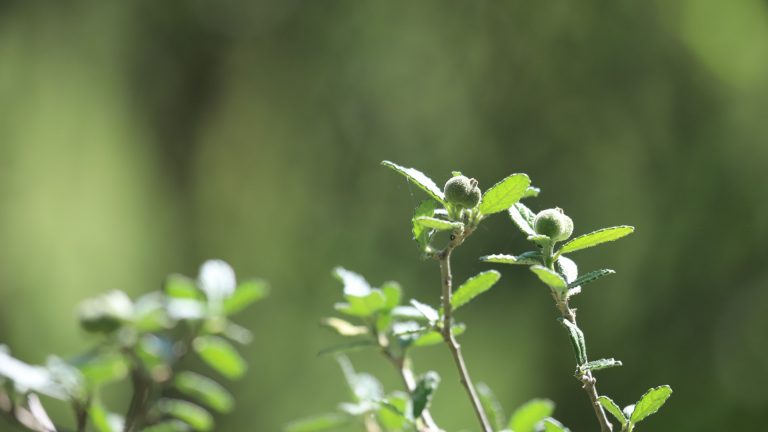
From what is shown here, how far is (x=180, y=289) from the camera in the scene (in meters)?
0.66

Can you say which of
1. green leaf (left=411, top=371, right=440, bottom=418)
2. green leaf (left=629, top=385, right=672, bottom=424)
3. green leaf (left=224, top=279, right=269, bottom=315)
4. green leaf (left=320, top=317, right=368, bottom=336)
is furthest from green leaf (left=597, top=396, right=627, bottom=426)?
green leaf (left=224, top=279, right=269, bottom=315)

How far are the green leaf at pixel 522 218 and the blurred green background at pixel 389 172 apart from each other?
4.51 ft

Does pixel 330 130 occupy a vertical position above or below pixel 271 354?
above

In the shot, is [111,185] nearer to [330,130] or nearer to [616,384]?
[330,130]

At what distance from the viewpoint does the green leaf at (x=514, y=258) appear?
1.34 feet

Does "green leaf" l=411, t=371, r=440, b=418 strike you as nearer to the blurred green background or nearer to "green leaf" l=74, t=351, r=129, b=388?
"green leaf" l=74, t=351, r=129, b=388

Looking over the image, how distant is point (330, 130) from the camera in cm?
291

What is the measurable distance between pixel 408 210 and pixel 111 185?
1.37m

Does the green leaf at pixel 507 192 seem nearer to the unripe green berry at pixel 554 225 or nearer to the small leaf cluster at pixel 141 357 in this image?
the unripe green berry at pixel 554 225

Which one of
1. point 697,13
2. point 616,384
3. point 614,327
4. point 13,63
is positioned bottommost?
point 616,384

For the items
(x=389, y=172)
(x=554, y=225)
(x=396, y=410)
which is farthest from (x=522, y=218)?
(x=389, y=172)

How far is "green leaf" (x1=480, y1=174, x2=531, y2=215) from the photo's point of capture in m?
0.43

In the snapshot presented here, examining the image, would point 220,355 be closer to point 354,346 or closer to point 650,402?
point 354,346

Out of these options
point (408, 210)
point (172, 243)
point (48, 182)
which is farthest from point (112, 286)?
point (408, 210)
